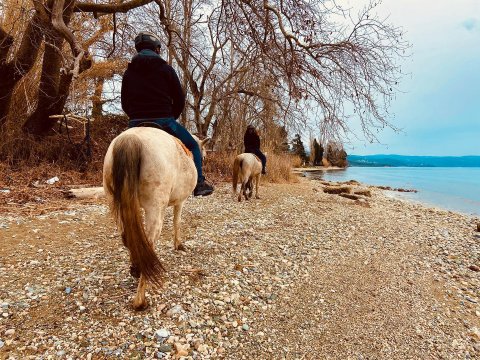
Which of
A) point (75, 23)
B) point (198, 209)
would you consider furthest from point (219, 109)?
point (198, 209)

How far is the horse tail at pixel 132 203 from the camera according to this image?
2592 millimetres

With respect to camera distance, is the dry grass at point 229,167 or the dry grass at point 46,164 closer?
the dry grass at point 46,164

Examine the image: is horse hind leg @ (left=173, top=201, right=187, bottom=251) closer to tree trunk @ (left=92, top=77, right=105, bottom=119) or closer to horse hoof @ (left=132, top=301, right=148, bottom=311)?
horse hoof @ (left=132, top=301, right=148, bottom=311)

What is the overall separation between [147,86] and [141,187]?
4.56 feet

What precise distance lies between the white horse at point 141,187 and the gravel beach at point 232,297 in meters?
0.50

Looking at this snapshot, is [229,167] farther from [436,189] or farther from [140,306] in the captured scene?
[436,189]

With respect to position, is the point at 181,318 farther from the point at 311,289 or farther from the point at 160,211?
the point at 311,289

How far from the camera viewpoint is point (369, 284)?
13.9 ft

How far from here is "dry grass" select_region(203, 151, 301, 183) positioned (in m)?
14.5

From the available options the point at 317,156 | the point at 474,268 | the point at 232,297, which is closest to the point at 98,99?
the point at 232,297

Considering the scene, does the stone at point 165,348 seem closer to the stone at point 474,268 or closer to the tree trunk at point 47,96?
the stone at point 474,268

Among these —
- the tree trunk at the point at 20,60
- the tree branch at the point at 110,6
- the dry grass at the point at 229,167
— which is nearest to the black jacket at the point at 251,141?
the dry grass at the point at 229,167

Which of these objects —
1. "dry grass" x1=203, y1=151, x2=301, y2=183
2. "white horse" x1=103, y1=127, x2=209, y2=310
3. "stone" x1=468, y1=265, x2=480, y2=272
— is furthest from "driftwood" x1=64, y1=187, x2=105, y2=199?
"stone" x1=468, y1=265, x2=480, y2=272

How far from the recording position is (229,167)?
1502 centimetres
